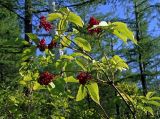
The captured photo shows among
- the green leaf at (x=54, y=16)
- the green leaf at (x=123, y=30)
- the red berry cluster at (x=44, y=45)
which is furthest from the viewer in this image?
the red berry cluster at (x=44, y=45)

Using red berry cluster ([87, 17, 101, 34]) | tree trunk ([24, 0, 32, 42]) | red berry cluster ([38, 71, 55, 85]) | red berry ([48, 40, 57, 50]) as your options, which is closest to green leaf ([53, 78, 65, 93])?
red berry cluster ([38, 71, 55, 85])

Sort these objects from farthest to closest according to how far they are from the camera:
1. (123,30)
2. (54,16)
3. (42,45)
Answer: (42,45) < (54,16) < (123,30)

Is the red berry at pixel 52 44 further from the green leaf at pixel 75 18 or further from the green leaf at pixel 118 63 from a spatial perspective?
the green leaf at pixel 118 63

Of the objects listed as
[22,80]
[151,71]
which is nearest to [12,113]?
[22,80]

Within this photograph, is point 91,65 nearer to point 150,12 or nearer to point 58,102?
point 58,102

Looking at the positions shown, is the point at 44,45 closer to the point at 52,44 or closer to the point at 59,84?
the point at 52,44

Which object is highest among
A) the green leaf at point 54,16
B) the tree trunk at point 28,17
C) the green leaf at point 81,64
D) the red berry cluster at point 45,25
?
the tree trunk at point 28,17

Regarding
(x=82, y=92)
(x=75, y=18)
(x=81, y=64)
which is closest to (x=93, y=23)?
(x=75, y=18)

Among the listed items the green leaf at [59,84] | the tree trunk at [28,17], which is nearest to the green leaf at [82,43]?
the green leaf at [59,84]

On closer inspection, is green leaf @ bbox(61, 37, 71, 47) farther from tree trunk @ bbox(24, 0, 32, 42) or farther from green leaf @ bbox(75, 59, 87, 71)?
tree trunk @ bbox(24, 0, 32, 42)

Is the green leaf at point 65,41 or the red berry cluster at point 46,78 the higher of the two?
the green leaf at point 65,41

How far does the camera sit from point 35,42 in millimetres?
1830

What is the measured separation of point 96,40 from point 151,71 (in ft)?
68.5

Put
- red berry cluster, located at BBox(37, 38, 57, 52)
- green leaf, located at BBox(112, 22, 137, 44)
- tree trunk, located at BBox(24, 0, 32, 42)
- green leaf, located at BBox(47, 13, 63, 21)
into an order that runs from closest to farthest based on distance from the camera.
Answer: green leaf, located at BBox(112, 22, 137, 44) < green leaf, located at BBox(47, 13, 63, 21) < red berry cluster, located at BBox(37, 38, 57, 52) < tree trunk, located at BBox(24, 0, 32, 42)
